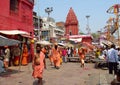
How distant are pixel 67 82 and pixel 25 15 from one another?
1282 centimetres

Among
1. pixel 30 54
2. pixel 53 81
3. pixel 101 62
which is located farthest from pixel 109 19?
pixel 53 81

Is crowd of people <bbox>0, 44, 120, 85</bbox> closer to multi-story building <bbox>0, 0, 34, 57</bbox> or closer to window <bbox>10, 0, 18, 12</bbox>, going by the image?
multi-story building <bbox>0, 0, 34, 57</bbox>

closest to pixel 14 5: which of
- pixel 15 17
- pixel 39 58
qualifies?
pixel 15 17

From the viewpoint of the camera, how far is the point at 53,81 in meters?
14.0

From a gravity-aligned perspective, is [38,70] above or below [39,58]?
below

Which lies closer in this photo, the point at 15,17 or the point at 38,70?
the point at 38,70

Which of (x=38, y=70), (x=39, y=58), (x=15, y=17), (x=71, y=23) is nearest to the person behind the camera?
(x=38, y=70)

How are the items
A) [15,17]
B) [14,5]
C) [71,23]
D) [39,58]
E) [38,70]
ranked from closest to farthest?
[38,70] → [39,58] → [15,17] → [14,5] → [71,23]

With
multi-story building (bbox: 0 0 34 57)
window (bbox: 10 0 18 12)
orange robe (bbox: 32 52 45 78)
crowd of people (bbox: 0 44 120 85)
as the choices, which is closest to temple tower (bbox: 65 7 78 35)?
crowd of people (bbox: 0 44 120 85)

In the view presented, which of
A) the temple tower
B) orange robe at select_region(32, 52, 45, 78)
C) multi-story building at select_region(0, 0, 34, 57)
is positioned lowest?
orange robe at select_region(32, 52, 45, 78)

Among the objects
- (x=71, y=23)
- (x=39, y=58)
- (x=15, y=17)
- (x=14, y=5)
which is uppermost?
(x=71, y=23)

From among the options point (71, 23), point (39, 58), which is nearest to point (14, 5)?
point (39, 58)

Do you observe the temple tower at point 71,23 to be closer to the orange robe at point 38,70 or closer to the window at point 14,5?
the window at point 14,5

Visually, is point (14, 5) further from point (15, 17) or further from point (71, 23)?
point (71, 23)
